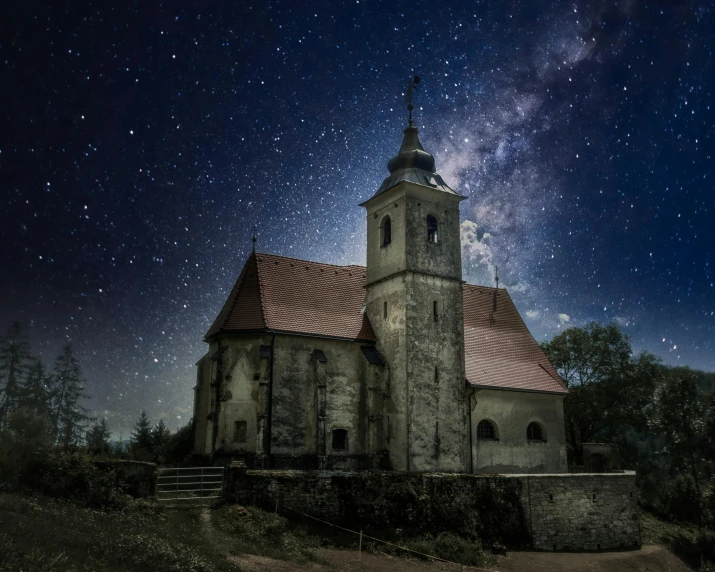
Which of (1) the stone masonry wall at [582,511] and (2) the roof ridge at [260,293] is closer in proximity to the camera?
(1) the stone masonry wall at [582,511]

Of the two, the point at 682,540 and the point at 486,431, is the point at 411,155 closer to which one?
the point at 486,431

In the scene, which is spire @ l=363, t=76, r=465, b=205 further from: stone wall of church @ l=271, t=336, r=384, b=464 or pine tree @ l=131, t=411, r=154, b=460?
pine tree @ l=131, t=411, r=154, b=460

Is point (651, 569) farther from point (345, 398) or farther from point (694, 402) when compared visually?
point (694, 402)

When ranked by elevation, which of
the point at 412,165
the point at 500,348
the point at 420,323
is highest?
the point at 412,165

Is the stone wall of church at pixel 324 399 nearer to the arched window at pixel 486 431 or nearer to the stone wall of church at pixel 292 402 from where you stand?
the stone wall of church at pixel 292 402

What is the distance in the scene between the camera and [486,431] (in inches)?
1256

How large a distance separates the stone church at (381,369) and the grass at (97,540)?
32.8 ft

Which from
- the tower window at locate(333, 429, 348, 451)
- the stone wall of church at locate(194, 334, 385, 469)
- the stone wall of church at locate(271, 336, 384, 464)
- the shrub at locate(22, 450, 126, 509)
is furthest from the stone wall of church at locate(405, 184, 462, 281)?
the shrub at locate(22, 450, 126, 509)

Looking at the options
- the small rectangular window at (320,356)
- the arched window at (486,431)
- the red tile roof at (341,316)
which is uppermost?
the red tile roof at (341,316)

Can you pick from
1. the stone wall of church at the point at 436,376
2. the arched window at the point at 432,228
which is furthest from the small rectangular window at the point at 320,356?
the arched window at the point at 432,228

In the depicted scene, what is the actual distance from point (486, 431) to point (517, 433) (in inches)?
77.9

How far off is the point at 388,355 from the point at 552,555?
11548mm

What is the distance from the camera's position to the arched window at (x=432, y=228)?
3275 cm

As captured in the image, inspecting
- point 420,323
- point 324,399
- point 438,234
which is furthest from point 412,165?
point 324,399
